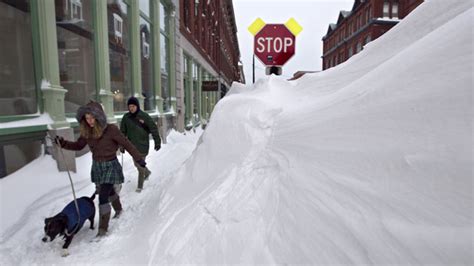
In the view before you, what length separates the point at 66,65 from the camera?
5617mm

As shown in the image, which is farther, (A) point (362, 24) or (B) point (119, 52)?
(A) point (362, 24)

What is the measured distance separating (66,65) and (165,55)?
642 cm

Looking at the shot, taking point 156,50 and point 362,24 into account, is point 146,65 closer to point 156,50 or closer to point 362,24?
point 156,50

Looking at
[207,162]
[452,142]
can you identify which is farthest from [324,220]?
→ [207,162]

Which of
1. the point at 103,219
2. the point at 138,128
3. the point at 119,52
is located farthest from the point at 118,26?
the point at 103,219

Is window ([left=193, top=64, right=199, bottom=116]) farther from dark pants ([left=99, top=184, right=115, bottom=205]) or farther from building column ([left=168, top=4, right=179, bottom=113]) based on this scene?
dark pants ([left=99, top=184, right=115, bottom=205])

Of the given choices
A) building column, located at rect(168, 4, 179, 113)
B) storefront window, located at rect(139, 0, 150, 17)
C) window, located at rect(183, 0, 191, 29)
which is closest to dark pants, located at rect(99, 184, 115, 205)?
storefront window, located at rect(139, 0, 150, 17)

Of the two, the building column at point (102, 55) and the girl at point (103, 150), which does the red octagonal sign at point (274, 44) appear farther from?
the building column at point (102, 55)

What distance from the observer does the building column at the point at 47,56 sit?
472 cm

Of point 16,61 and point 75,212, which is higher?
point 16,61

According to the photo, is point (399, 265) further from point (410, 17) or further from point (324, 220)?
point (410, 17)

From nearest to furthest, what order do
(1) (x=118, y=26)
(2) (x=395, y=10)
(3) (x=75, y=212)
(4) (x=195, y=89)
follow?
(3) (x=75, y=212) < (1) (x=118, y=26) < (4) (x=195, y=89) < (2) (x=395, y=10)

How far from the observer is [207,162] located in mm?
3840

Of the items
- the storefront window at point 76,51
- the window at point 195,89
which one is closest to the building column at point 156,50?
the storefront window at point 76,51
